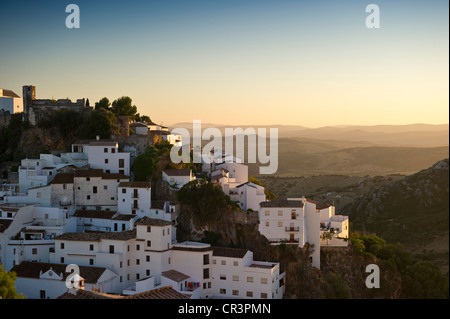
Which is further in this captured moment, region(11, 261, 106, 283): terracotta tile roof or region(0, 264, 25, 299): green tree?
region(11, 261, 106, 283): terracotta tile roof

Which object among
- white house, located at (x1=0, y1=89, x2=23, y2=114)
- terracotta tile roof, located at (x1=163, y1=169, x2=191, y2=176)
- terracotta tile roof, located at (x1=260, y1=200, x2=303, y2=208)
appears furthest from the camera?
white house, located at (x1=0, y1=89, x2=23, y2=114)

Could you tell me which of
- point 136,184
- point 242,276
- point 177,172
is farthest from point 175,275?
point 177,172

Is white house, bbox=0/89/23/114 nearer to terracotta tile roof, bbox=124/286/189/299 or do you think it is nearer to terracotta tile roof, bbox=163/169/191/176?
terracotta tile roof, bbox=163/169/191/176

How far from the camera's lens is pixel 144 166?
3544 centimetres

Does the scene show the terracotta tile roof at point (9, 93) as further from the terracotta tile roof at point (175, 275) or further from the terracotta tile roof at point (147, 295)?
the terracotta tile roof at point (147, 295)

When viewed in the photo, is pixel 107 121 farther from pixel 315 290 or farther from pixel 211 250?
pixel 315 290

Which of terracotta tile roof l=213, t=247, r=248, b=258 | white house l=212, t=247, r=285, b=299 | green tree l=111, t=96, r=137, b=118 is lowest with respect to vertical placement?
white house l=212, t=247, r=285, b=299

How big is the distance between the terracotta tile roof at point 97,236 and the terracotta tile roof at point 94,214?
2.53 metres

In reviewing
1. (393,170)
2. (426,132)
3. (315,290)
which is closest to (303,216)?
(315,290)

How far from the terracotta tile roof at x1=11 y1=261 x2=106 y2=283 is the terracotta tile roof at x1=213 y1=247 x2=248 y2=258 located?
653 cm

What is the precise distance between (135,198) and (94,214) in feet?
9.46

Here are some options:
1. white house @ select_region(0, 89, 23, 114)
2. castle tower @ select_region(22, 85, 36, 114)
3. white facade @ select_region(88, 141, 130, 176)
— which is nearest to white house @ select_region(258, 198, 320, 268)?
white facade @ select_region(88, 141, 130, 176)

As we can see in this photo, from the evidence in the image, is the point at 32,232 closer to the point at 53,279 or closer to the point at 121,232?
the point at 53,279

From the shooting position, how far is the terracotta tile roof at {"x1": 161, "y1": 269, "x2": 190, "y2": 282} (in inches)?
1090
